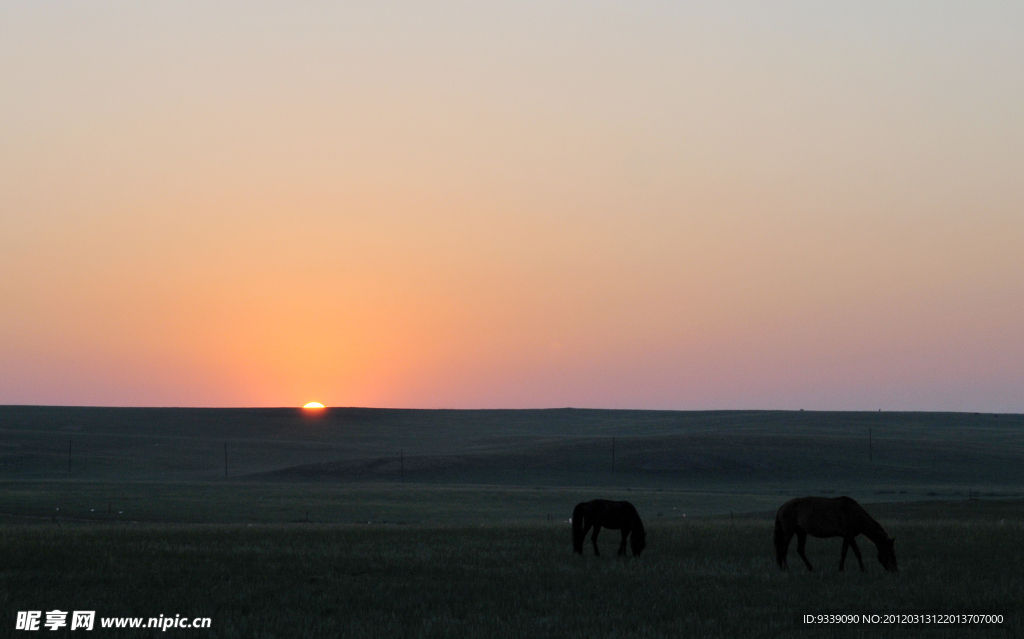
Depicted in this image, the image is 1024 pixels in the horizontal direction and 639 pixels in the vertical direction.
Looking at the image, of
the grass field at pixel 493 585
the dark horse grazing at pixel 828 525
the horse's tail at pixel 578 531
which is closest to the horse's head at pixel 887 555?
the dark horse grazing at pixel 828 525

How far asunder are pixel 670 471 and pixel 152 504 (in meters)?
48.0

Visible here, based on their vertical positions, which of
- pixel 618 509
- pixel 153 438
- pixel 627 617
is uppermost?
pixel 153 438

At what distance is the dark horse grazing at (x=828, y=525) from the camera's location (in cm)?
2059

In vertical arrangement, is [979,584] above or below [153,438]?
below

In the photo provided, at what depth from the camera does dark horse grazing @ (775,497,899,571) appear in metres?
20.6

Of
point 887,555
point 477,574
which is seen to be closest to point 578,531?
point 477,574

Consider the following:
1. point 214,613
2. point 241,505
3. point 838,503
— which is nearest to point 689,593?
point 838,503

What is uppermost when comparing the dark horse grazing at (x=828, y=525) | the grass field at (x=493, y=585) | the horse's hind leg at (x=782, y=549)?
the dark horse grazing at (x=828, y=525)

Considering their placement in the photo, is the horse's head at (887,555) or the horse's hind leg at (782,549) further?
the horse's hind leg at (782,549)

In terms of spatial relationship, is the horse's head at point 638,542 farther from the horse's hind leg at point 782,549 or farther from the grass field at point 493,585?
the horse's hind leg at point 782,549

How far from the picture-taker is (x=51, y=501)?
60125 millimetres

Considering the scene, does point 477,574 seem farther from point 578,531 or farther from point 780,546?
point 780,546

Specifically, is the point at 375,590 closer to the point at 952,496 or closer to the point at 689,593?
the point at 689,593

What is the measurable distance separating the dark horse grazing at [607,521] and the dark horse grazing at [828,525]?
327 cm
